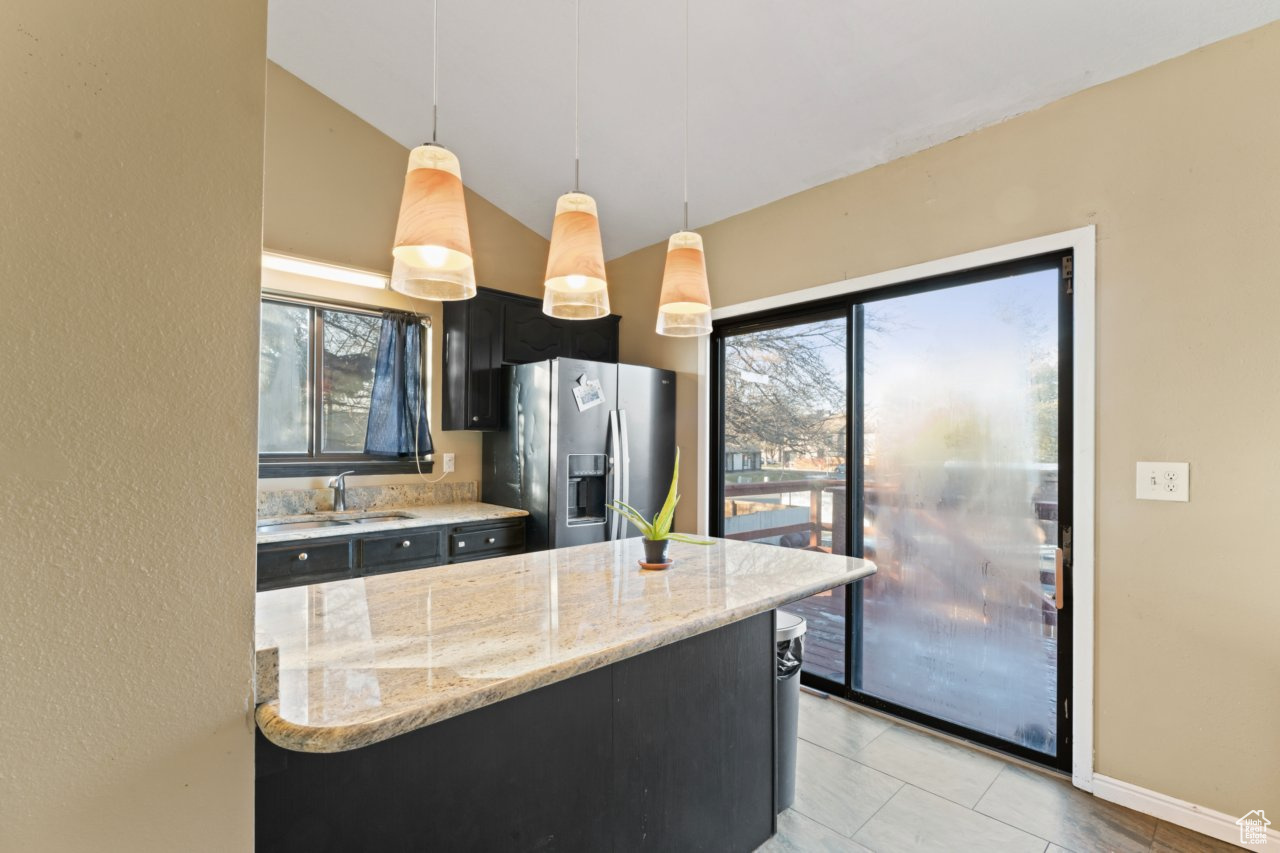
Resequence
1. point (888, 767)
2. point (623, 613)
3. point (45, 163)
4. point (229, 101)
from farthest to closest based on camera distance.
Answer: point (888, 767) < point (623, 613) < point (229, 101) < point (45, 163)

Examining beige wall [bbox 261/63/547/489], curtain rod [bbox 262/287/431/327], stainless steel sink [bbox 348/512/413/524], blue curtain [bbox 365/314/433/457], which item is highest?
beige wall [bbox 261/63/547/489]

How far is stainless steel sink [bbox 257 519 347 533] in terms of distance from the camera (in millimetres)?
2742

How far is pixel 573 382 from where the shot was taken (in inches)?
128

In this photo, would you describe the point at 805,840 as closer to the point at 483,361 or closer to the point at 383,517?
the point at 383,517

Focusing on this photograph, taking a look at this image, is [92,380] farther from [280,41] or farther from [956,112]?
[280,41]

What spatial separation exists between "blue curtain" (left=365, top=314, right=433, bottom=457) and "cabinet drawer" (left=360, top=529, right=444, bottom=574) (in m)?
0.72

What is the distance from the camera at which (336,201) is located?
3.27m

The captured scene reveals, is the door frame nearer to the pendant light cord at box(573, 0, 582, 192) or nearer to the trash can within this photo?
the trash can

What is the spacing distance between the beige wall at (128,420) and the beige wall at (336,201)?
2661 millimetres

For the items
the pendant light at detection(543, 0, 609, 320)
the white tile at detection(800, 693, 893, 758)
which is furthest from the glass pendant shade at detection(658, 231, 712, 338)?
the white tile at detection(800, 693, 893, 758)

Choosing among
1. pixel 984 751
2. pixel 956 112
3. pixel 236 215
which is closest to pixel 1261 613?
pixel 984 751

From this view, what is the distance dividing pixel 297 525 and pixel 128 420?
2.45 metres

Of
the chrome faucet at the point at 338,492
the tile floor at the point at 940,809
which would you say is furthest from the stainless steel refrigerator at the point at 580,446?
the tile floor at the point at 940,809

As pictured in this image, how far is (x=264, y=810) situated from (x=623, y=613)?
0.71 meters
